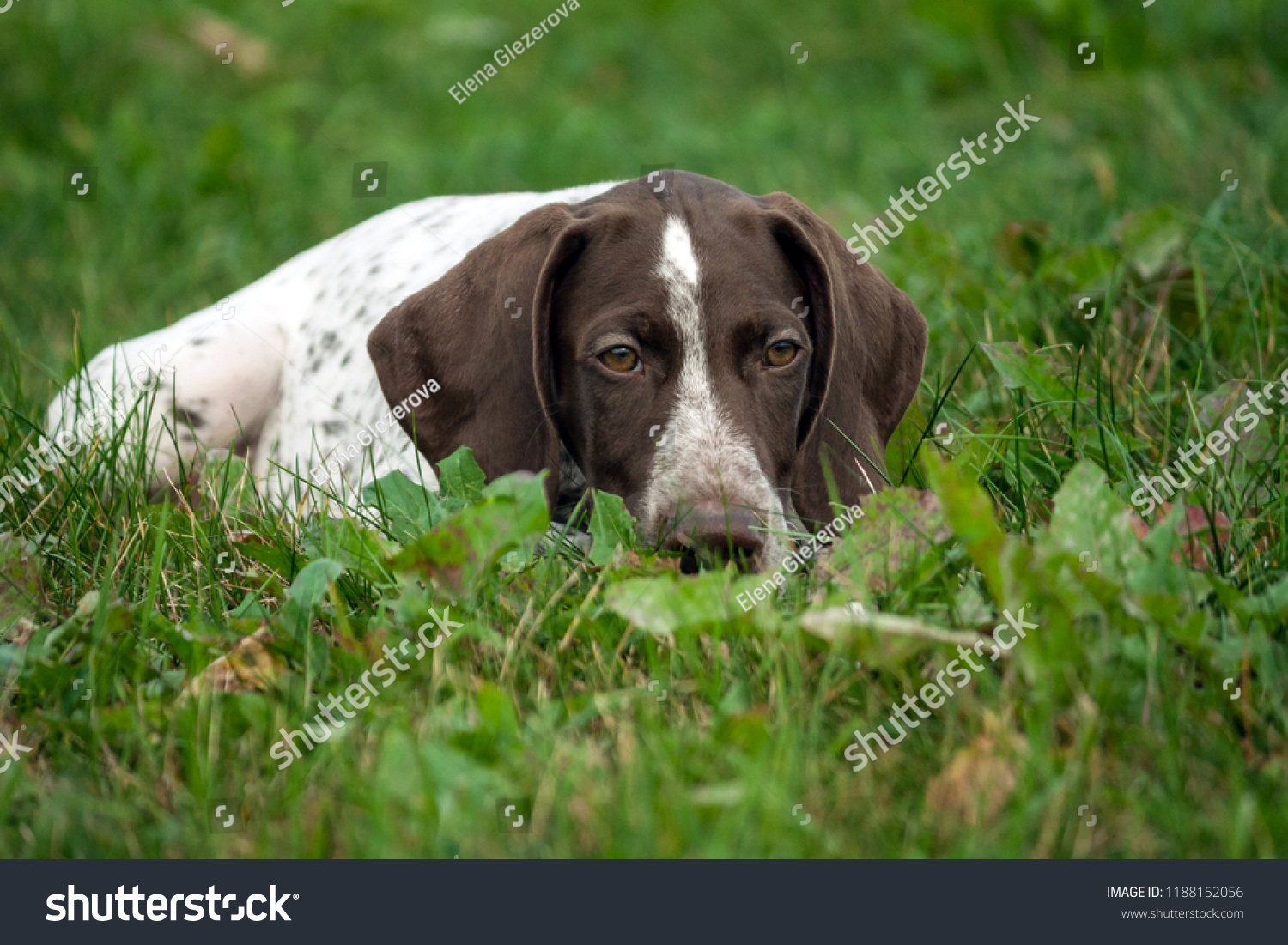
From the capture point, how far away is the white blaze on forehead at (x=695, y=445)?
3.01 metres

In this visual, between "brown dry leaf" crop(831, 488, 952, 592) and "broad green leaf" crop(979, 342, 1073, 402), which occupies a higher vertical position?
"brown dry leaf" crop(831, 488, 952, 592)

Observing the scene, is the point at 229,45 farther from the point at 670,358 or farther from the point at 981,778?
the point at 981,778

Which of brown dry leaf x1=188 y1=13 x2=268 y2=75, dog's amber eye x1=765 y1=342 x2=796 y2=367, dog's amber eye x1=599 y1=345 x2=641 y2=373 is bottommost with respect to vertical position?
dog's amber eye x1=765 y1=342 x2=796 y2=367

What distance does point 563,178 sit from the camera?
7.47 metres

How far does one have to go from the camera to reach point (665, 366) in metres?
3.18

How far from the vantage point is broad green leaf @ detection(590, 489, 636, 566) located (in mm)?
2947

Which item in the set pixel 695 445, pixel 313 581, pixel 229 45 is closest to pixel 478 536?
pixel 313 581

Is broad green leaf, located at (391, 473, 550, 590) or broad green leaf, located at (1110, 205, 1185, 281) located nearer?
broad green leaf, located at (391, 473, 550, 590)

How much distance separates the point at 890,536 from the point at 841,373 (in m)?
0.78

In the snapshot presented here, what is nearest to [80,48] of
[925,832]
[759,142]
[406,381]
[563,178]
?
[563,178]

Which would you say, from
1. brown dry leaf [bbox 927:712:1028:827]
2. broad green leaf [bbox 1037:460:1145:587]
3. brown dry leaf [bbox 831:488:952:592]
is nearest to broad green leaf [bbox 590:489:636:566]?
brown dry leaf [bbox 831:488:952:592]

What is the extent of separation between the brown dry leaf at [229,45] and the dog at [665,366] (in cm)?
608

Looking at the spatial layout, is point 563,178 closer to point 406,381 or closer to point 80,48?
point 80,48

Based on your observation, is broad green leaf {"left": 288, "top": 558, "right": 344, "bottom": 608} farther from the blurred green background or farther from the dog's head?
the blurred green background
